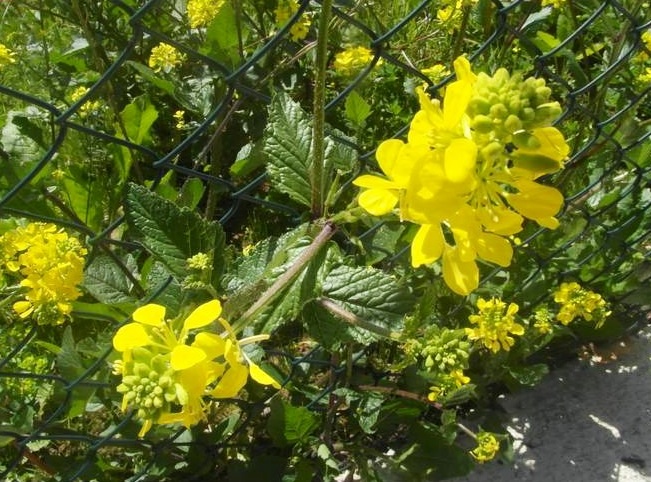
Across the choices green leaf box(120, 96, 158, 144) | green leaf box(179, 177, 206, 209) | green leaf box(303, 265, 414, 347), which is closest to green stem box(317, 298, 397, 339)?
green leaf box(303, 265, 414, 347)

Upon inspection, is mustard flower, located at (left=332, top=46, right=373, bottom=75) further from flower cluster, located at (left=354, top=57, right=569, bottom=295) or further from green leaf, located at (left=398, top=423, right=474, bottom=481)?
flower cluster, located at (left=354, top=57, right=569, bottom=295)

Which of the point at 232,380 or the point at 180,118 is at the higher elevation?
the point at 180,118

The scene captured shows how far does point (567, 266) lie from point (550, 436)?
475 mm

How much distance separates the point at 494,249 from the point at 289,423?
883 mm

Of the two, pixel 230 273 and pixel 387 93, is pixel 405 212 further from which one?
pixel 387 93

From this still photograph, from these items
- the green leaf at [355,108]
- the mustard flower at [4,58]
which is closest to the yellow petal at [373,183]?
the green leaf at [355,108]

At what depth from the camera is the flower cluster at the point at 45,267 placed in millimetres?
1184

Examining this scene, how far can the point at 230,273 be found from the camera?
48.4 inches

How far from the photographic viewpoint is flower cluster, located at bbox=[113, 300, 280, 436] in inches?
33.0

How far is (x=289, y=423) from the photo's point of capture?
1543 mm

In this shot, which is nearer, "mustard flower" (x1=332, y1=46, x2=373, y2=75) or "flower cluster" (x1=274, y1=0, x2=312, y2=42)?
"flower cluster" (x1=274, y1=0, x2=312, y2=42)

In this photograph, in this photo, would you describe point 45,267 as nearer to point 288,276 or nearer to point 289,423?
point 288,276

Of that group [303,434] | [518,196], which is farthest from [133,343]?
[303,434]

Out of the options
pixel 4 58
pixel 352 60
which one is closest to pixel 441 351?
pixel 352 60
